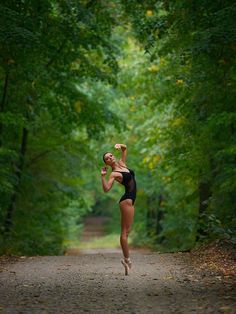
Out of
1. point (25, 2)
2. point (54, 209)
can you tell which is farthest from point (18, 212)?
point (25, 2)

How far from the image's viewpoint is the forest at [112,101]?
1212cm

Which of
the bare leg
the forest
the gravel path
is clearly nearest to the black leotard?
the bare leg

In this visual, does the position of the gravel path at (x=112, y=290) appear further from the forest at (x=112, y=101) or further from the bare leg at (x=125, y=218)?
the forest at (x=112, y=101)

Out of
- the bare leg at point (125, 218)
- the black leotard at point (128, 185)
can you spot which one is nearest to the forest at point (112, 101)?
the black leotard at point (128, 185)

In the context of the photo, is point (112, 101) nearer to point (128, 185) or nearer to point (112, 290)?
point (128, 185)

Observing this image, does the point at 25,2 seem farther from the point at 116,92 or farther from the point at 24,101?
the point at 116,92

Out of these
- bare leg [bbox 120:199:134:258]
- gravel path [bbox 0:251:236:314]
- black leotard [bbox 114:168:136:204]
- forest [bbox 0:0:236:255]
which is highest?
forest [bbox 0:0:236:255]

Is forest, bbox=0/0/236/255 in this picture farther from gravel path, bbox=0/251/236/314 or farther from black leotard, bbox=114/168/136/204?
gravel path, bbox=0/251/236/314

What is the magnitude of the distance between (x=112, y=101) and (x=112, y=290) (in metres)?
Answer: 19.8

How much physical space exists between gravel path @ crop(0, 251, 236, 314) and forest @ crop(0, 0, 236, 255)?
2.59 metres

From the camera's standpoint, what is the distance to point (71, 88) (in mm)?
19000

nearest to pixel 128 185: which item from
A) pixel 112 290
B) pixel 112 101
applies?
pixel 112 290

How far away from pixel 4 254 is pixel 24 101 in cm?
452

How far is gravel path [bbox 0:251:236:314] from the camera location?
7367 mm
